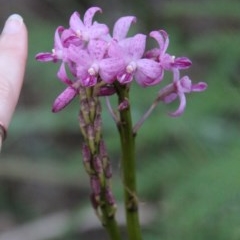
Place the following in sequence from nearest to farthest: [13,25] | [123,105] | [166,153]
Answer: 1. [123,105]
2. [13,25]
3. [166,153]

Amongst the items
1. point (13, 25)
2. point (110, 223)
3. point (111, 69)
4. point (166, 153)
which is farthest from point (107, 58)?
point (166, 153)

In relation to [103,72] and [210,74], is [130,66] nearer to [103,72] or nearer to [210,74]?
[103,72]

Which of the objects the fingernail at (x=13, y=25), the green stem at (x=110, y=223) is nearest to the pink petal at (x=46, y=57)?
the green stem at (x=110, y=223)

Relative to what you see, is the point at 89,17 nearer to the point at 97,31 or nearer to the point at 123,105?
the point at 97,31

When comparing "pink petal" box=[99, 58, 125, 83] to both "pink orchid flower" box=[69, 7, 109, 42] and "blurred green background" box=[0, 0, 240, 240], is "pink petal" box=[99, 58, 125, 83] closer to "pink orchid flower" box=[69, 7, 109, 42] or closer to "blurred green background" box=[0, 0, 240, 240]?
"pink orchid flower" box=[69, 7, 109, 42]

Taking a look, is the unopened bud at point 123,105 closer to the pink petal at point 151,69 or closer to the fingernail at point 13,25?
the pink petal at point 151,69

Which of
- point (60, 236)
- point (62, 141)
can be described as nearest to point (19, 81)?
point (60, 236)
